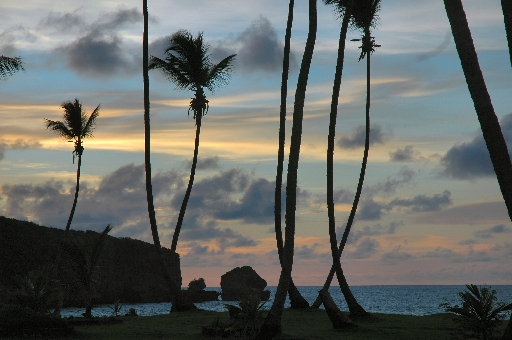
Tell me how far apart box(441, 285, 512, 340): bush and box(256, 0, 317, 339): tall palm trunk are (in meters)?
4.44

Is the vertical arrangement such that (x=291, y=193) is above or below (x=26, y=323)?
above

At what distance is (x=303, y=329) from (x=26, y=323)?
29.3 ft

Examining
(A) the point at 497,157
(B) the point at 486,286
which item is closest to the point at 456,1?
(A) the point at 497,157

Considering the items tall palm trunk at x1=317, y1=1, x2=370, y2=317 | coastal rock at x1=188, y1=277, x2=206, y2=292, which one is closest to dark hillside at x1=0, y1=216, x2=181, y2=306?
coastal rock at x1=188, y1=277, x2=206, y2=292

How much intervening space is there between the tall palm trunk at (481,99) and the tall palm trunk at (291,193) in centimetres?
528

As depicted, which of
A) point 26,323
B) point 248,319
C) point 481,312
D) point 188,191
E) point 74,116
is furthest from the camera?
point 74,116

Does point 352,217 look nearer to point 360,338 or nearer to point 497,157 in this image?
point 360,338

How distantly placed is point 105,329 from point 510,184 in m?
14.3

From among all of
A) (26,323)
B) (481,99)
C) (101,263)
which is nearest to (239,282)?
(101,263)

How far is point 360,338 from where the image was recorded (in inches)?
723

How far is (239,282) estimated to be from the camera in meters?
97.9

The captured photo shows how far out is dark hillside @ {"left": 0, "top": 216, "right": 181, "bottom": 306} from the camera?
66500mm

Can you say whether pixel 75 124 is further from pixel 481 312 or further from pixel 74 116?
pixel 481 312

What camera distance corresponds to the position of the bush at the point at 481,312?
15953 millimetres
